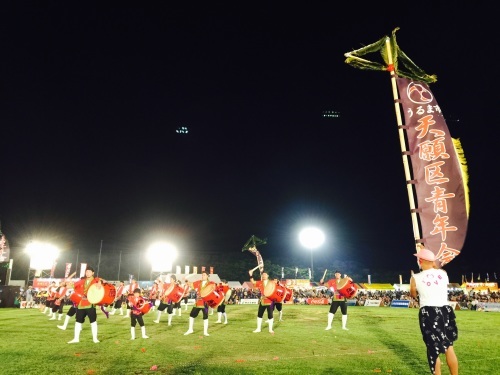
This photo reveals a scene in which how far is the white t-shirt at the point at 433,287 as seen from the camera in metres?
5.52

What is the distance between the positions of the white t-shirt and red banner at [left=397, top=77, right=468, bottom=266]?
64.2 inches

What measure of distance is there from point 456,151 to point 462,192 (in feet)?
2.97

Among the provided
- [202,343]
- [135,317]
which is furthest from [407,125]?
[135,317]

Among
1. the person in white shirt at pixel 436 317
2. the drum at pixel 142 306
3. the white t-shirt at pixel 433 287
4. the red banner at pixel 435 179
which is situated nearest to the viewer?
the person in white shirt at pixel 436 317

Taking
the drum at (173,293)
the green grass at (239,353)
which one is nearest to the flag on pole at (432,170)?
the green grass at (239,353)

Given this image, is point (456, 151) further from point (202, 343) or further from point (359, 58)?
point (202, 343)

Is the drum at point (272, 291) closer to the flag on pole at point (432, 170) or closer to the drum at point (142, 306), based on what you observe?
the drum at point (142, 306)

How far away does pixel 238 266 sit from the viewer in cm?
7681

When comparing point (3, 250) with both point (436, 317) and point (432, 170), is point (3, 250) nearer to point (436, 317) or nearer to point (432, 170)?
point (432, 170)

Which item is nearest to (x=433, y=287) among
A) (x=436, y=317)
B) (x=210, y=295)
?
(x=436, y=317)

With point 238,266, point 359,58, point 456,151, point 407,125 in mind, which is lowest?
point 238,266

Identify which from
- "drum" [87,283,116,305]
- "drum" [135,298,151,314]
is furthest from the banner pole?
"drum" [87,283,116,305]

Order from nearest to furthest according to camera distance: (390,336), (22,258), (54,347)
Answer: (54,347) < (390,336) < (22,258)

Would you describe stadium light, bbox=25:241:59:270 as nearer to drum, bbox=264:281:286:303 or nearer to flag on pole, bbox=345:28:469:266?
drum, bbox=264:281:286:303
